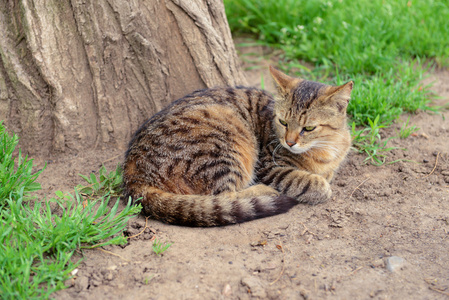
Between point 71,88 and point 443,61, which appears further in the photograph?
point 443,61

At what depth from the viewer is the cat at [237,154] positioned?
3.24 metres

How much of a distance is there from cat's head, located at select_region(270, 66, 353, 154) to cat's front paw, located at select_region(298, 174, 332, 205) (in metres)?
0.31

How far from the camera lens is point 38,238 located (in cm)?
271

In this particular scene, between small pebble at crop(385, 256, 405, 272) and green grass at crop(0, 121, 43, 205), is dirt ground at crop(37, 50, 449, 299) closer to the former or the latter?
small pebble at crop(385, 256, 405, 272)

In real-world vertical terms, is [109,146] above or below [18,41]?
below

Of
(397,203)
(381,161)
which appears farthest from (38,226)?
(381,161)

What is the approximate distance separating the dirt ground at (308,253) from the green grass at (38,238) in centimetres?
11

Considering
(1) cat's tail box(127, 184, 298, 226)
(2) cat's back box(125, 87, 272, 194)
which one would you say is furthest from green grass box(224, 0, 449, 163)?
(1) cat's tail box(127, 184, 298, 226)

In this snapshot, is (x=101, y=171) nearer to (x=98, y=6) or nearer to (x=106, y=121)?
(x=106, y=121)

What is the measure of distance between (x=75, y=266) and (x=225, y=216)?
1144 mm

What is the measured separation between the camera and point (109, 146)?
4230 millimetres

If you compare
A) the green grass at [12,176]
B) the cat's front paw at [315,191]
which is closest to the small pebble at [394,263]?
the cat's front paw at [315,191]

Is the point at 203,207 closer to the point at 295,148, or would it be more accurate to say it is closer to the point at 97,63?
the point at 295,148

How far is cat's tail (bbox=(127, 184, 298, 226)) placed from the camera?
3.14m
